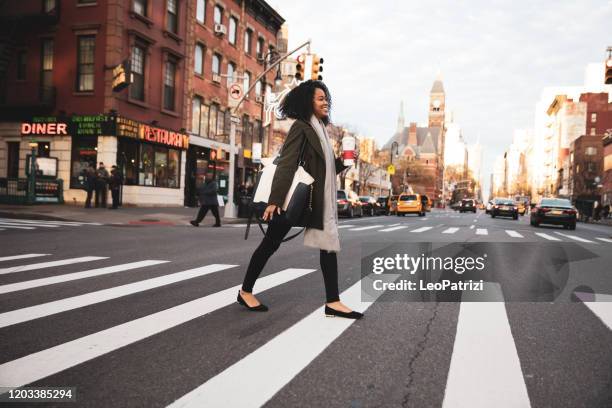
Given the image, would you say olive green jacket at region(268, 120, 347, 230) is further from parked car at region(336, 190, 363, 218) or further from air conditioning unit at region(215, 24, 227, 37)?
air conditioning unit at region(215, 24, 227, 37)

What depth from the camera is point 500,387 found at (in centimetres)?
289

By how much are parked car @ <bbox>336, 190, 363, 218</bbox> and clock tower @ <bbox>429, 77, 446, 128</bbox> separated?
133137 millimetres

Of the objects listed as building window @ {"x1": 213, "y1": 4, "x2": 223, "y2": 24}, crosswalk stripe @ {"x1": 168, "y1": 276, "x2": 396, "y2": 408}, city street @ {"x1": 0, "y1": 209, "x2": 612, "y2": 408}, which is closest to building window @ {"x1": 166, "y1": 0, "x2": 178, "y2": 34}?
building window @ {"x1": 213, "y1": 4, "x2": 223, "y2": 24}

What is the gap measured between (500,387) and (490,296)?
2948 mm

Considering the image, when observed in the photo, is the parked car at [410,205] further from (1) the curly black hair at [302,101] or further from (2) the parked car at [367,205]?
(1) the curly black hair at [302,101]

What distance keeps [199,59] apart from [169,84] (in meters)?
3.40

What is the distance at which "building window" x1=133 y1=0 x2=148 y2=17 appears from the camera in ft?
78.4

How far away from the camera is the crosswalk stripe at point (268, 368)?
8.73 ft

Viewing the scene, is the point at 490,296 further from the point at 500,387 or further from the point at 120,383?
the point at 120,383

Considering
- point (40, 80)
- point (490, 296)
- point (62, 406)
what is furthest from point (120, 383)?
point (40, 80)

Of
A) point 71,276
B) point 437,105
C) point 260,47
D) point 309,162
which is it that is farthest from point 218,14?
point 437,105

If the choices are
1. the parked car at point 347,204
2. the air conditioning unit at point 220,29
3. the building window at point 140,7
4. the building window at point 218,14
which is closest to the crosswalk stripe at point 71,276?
the building window at point 140,7

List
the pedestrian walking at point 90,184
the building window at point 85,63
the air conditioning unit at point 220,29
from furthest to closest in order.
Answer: the air conditioning unit at point 220,29 → the building window at point 85,63 → the pedestrian walking at point 90,184

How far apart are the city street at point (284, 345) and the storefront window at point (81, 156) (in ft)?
56.8
